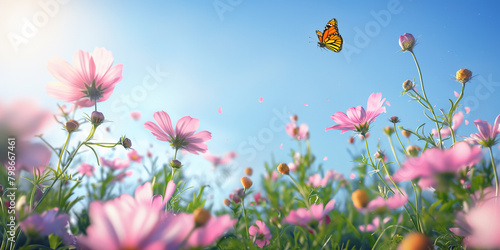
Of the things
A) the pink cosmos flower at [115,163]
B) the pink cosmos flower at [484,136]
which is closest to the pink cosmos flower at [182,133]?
the pink cosmos flower at [484,136]

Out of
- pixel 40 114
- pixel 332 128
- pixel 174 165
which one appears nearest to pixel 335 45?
pixel 332 128

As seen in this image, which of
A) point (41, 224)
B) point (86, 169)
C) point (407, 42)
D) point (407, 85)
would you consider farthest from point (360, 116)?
point (86, 169)

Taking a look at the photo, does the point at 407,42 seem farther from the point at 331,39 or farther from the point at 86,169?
the point at 86,169

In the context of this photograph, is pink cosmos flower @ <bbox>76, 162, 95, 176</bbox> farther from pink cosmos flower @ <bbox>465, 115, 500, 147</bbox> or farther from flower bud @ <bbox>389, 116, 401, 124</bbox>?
pink cosmos flower @ <bbox>465, 115, 500, 147</bbox>

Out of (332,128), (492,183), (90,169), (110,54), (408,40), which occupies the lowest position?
(90,169)

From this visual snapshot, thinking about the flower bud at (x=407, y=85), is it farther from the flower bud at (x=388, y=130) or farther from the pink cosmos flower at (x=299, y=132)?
the pink cosmos flower at (x=299, y=132)

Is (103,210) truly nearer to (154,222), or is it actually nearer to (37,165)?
(154,222)
